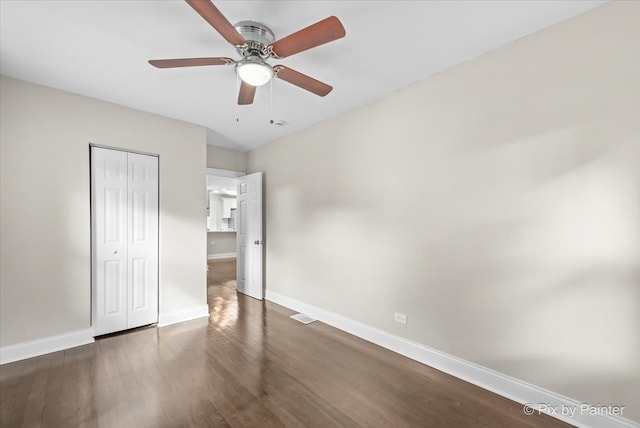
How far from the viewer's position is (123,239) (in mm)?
3375

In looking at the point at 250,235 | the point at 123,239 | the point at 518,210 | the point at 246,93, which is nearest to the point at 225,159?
the point at 250,235

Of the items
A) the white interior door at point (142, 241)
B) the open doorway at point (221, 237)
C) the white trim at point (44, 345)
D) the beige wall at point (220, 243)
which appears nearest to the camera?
the white trim at point (44, 345)

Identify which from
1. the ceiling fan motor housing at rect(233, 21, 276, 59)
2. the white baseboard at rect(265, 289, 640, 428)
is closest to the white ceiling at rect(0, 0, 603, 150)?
the ceiling fan motor housing at rect(233, 21, 276, 59)

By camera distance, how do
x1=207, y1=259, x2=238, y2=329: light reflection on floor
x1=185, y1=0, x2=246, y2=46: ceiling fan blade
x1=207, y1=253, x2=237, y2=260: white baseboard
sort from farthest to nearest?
x1=207, y1=253, x2=237, y2=260: white baseboard
x1=207, y1=259, x2=238, y2=329: light reflection on floor
x1=185, y1=0, x2=246, y2=46: ceiling fan blade

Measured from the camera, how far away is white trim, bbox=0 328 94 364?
2.64 m

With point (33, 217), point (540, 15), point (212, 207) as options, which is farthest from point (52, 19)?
point (212, 207)

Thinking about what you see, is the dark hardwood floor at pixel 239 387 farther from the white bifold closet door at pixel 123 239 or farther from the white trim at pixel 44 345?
the white bifold closet door at pixel 123 239

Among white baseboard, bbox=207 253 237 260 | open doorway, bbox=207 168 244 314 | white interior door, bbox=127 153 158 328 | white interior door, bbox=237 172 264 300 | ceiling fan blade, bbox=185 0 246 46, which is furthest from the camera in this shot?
white baseboard, bbox=207 253 237 260

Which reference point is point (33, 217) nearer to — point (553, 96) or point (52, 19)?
point (52, 19)

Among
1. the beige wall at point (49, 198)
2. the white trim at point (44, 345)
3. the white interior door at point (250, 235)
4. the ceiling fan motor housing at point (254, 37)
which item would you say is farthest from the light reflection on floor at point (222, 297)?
the ceiling fan motor housing at point (254, 37)

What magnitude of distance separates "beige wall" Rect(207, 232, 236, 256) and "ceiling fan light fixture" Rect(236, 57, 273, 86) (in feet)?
28.4

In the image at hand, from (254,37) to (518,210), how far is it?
8.17 feet

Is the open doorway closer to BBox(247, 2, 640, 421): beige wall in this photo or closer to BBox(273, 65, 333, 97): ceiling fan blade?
BBox(247, 2, 640, 421): beige wall

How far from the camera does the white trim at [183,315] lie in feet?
11.9
